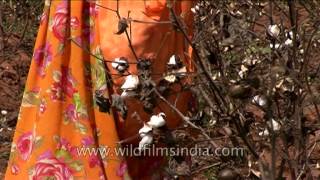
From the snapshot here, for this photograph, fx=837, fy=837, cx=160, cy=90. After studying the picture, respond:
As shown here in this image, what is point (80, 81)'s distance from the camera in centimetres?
201

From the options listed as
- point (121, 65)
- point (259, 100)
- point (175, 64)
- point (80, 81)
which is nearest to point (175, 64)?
point (175, 64)

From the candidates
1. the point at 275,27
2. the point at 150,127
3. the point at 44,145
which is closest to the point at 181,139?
the point at 150,127

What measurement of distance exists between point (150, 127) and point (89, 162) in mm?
445

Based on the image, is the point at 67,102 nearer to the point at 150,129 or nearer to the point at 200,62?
the point at 150,129

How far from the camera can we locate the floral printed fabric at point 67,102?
1997mm

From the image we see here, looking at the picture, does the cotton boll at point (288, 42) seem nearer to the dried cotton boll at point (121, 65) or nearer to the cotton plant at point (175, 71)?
the cotton plant at point (175, 71)

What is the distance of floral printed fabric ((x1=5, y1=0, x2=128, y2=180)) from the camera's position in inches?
78.6

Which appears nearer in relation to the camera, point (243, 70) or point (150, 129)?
point (150, 129)

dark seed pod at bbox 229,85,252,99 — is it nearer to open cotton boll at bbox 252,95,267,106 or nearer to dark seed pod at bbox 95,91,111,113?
open cotton boll at bbox 252,95,267,106

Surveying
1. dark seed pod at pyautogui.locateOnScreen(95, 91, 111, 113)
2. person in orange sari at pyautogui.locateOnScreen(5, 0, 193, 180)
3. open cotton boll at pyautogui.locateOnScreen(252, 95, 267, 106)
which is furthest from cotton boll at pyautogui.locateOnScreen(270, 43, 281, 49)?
dark seed pod at pyautogui.locateOnScreen(95, 91, 111, 113)

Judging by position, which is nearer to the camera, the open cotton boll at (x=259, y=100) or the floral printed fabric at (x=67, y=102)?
the open cotton boll at (x=259, y=100)

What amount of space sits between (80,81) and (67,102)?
0.06m

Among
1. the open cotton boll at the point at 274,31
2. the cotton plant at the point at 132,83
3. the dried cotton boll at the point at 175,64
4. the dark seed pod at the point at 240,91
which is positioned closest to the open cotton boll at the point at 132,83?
the cotton plant at the point at 132,83

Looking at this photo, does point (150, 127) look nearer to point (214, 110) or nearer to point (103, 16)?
point (214, 110)
